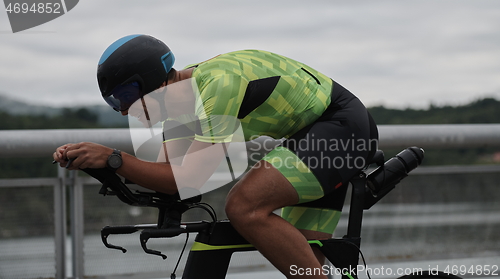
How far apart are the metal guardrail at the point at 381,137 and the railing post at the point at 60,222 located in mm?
294

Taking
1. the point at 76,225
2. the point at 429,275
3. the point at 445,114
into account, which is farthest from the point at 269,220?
the point at 445,114

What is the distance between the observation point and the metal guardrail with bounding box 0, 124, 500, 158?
3.04 metres

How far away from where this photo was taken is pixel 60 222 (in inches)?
132

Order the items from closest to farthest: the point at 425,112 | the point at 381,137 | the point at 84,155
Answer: the point at 84,155 → the point at 381,137 → the point at 425,112

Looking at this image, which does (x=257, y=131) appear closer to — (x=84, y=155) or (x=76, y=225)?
(x=84, y=155)

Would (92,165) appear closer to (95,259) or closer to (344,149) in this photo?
(344,149)

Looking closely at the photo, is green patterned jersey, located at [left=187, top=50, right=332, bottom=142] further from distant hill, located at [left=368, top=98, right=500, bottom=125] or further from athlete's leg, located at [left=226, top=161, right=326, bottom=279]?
distant hill, located at [left=368, top=98, right=500, bottom=125]

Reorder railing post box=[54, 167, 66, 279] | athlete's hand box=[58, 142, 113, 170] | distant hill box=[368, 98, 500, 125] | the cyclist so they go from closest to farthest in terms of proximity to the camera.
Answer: athlete's hand box=[58, 142, 113, 170] < the cyclist < railing post box=[54, 167, 66, 279] < distant hill box=[368, 98, 500, 125]

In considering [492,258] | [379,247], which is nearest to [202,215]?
[379,247]

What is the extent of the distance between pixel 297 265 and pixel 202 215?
185 centimetres

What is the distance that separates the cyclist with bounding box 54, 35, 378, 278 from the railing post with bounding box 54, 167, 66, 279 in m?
1.38

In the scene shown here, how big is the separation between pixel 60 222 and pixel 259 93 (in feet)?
6.29

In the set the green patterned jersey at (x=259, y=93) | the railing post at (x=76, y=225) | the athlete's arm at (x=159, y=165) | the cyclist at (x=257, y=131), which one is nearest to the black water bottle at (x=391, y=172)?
the cyclist at (x=257, y=131)

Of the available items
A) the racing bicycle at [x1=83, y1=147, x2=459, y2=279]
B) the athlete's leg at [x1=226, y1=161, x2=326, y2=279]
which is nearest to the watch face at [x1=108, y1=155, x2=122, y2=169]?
the racing bicycle at [x1=83, y1=147, x2=459, y2=279]
